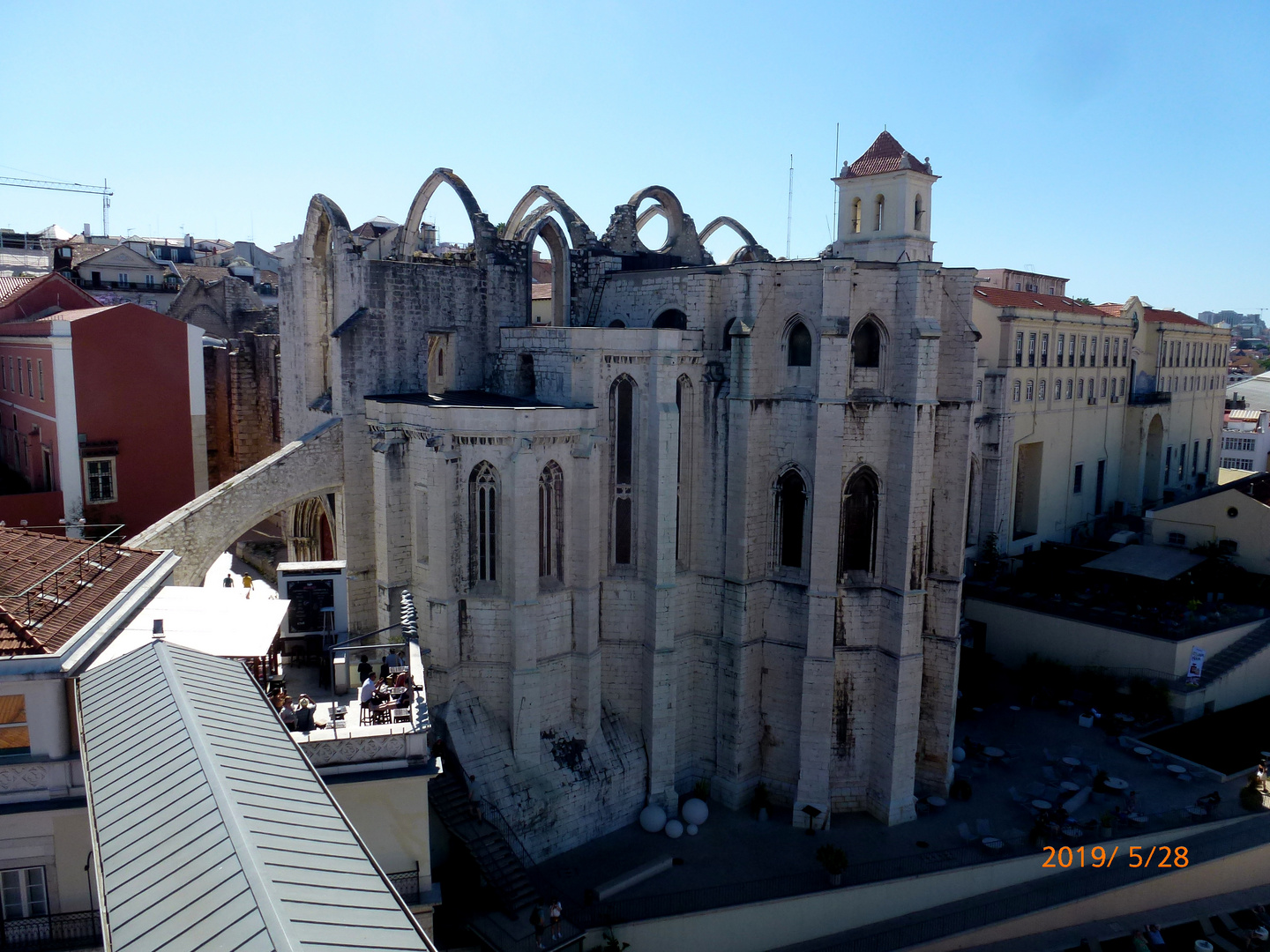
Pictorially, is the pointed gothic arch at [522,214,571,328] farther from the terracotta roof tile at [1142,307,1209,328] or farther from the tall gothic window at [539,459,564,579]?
the terracotta roof tile at [1142,307,1209,328]

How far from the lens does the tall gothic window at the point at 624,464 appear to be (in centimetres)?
2258

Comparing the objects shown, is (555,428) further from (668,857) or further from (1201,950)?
(1201,950)

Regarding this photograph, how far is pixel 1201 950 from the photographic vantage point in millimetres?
21094

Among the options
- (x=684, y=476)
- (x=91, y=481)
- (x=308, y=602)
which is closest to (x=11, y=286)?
(x=91, y=481)

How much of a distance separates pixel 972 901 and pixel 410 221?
72.9 feet

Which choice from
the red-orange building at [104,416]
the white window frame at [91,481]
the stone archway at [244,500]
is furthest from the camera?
the white window frame at [91,481]

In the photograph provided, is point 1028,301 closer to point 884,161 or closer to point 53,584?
point 884,161

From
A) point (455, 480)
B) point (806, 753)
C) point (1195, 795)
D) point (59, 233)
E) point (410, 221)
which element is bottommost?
point (1195, 795)

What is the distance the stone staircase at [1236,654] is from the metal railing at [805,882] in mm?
8864

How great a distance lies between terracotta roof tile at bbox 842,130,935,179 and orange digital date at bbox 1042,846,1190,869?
26.8 meters

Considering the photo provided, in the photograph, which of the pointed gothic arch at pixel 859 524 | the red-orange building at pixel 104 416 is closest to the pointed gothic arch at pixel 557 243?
the pointed gothic arch at pixel 859 524

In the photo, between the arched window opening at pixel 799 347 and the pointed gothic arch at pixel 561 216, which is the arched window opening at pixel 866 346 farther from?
the pointed gothic arch at pixel 561 216

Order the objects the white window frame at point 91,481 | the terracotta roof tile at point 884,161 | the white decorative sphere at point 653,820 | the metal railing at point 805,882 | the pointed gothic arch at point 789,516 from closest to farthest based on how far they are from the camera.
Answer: the metal railing at point 805,882
the white decorative sphere at point 653,820
the pointed gothic arch at point 789,516
the white window frame at point 91,481
the terracotta roof tile at point 884,161

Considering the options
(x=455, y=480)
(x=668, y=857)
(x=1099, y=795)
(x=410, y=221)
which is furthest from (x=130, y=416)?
(x=1099, y=795)
